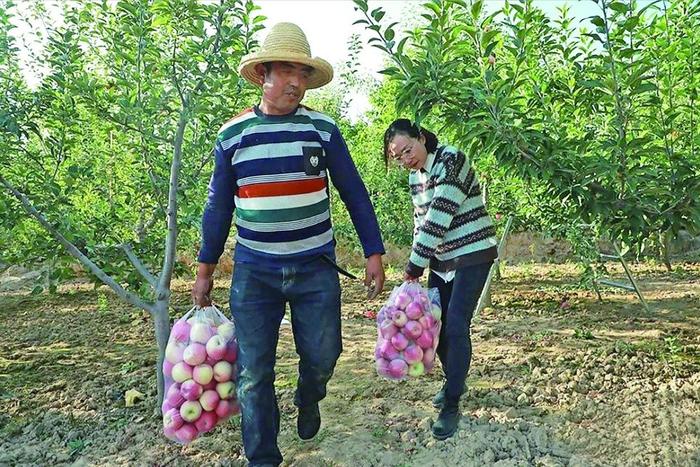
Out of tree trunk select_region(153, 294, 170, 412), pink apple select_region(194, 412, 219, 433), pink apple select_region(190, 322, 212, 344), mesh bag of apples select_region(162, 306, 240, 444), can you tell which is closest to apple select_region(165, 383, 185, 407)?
mesh bag of apples select_region(162, 306, 240, 444)

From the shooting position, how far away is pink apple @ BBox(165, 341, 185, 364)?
253 cm

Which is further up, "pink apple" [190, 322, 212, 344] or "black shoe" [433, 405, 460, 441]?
"pink apple" [190, 322, 212, 344]

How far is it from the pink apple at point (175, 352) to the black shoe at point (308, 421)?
0.61m

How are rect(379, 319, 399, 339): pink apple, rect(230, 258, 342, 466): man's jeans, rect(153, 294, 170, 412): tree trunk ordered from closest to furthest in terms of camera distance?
rect(230, 258, 342, 466): man's jeans → rect(379, 319, 399, 339): pink apple → rect(153, 294, 170, 412): tree trunk

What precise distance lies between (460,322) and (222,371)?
1113mm

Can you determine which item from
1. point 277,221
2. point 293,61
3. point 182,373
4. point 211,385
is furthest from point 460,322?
point 293,61

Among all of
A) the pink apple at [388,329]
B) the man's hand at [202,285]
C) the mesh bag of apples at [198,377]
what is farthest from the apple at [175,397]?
the pink apple at [388,329]

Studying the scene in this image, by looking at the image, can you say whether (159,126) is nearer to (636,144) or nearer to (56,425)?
(56,425)

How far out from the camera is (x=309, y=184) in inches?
96.2

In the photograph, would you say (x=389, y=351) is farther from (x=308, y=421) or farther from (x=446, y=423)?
(x=308, y=421)

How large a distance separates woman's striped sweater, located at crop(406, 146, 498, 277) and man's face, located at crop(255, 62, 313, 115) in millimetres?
785

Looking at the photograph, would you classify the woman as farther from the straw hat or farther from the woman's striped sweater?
the straw hat

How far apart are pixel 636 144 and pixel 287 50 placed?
139cm

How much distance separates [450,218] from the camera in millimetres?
2824
